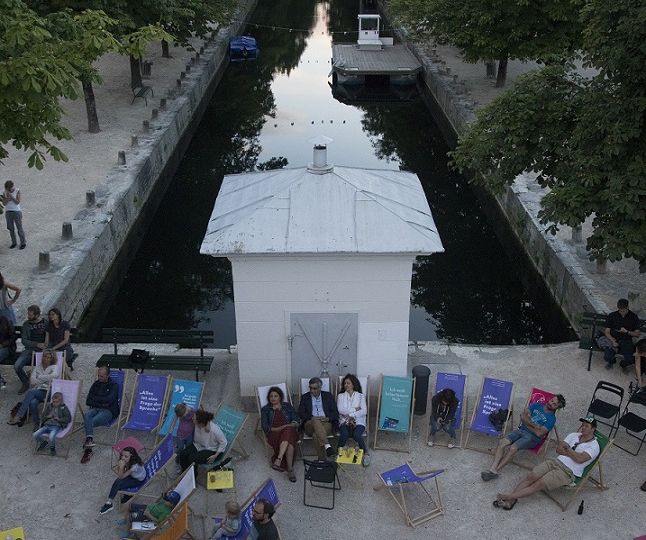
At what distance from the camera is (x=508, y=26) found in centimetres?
2381

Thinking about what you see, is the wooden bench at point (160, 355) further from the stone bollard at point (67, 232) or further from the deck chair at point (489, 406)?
the stone bollard at point (67, 232)

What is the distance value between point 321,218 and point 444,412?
3019 mm

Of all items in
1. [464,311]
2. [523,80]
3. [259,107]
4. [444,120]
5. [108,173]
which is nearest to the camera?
[523,80]

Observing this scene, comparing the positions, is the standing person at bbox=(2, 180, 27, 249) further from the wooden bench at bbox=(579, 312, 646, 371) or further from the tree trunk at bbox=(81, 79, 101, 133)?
the wooden bench at bbox=(579, 312, 646, 371)

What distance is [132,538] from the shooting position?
7934mm

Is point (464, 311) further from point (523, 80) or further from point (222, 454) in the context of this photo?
point (222, 454)

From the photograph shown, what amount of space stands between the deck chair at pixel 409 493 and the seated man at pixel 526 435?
76 cm

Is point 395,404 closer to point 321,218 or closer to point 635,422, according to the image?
point 321,218

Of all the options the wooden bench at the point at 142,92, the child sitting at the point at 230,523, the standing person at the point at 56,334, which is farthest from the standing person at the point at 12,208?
the wooden bench at the point at 142,92

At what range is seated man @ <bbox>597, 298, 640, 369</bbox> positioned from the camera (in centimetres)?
1090

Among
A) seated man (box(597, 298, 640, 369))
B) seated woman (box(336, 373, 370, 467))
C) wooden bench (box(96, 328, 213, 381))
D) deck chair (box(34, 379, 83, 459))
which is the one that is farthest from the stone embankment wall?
seated man (box(597, 298, 640, 369))

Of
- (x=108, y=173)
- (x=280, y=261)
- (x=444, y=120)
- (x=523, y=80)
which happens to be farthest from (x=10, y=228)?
(x=444, y=120)

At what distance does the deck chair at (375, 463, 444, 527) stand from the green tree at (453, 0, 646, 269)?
4191 millimetres

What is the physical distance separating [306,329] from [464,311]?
7.29 m
